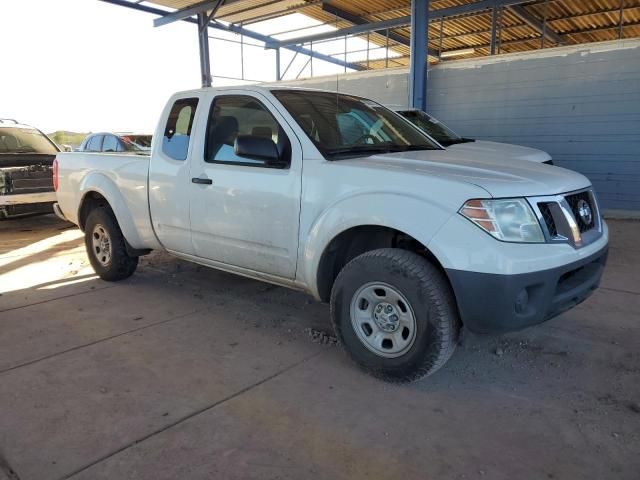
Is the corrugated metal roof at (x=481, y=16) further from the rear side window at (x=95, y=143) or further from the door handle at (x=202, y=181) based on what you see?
the door handle at (x=202, y=181)

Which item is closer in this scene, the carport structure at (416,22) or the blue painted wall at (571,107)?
the blue painted wall at (571,107)

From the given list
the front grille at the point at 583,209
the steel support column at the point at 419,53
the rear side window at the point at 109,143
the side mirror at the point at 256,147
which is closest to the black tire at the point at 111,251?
the side mirror at the point at 256,147

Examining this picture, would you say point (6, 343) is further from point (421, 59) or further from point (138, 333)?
point (421, 59)

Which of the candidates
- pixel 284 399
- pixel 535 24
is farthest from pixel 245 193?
pixel 535 24

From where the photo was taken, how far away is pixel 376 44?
719 inches

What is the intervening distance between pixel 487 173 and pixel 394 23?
537 inches

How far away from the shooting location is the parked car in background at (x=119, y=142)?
429 inches

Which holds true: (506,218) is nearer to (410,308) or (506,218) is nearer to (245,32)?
(410,308)

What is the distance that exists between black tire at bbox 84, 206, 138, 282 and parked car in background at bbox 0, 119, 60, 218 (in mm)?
3582

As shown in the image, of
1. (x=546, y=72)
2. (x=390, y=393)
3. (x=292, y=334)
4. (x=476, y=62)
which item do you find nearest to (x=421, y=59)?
(x=476, y=62)

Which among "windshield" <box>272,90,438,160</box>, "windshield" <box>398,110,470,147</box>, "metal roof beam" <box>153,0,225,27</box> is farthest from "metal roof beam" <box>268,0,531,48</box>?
"windshield" <box>272,90,438,160</box>

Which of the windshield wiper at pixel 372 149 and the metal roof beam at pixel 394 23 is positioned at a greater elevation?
the metal roof beam at pixel 394 23

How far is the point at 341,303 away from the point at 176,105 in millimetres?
2497

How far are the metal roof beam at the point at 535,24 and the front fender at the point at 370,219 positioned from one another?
13169mm
